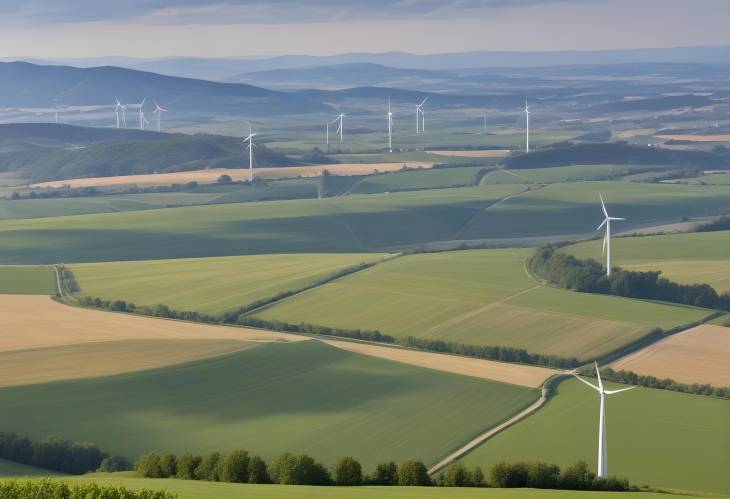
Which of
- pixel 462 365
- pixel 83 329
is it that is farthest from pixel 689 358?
pixel 83 329

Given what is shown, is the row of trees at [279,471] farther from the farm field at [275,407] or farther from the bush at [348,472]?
the farm field at [275,407]

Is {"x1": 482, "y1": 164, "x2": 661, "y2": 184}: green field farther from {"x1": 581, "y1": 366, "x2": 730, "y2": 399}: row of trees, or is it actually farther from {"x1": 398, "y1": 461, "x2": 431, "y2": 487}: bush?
{"x1": 398, "y1": 461, "x2": 431, "y2": 487}: bush

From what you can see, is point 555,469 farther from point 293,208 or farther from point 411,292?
point 293,208

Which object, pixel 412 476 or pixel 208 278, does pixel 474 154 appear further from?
pixel 412 476

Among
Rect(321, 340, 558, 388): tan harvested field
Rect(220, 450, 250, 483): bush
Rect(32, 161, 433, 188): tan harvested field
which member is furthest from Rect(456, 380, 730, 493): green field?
Rect(32, 161, 433, 188): tan harvested field

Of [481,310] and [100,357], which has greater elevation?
[100,357]

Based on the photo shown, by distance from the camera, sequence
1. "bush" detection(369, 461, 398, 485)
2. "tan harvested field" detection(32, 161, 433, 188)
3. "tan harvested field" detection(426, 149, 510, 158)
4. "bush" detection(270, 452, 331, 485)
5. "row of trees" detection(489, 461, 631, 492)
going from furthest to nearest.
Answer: "tan harvested field" detection(426, 149, 510, 158)
"tan harvested field" detection(32, 161, 433, 188)
"bush" detection(369, 461, 398, 485)
"bush" detection(270, 452, 331, 485)
"row of trees" detection(489, 461, 631, 492)
